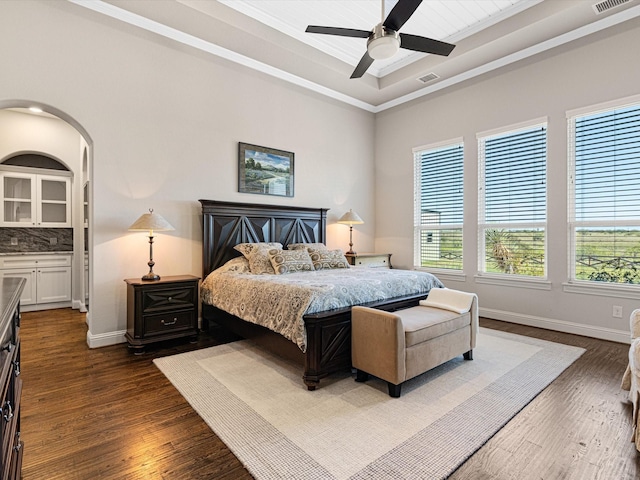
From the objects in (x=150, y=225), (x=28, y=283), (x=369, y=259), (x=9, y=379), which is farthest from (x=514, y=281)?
(x=28, y=283)

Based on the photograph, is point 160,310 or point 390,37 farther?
point 160,310

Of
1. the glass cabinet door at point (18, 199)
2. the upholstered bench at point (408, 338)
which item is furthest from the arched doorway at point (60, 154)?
the upholstered bench at point (408, 338)

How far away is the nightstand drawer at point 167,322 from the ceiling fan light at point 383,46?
3.33 metres

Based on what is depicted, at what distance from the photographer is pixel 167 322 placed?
371 centimetres

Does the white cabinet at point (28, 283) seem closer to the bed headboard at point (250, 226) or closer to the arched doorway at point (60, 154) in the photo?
the arched doorway at point (60, 154)

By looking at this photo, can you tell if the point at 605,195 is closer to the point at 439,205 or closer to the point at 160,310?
the point at 439,205

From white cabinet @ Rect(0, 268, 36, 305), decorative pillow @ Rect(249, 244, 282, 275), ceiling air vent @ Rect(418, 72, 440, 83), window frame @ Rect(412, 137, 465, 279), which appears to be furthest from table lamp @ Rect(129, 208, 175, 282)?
ceiling air vent @ Rect(418, 72, 440, 83)

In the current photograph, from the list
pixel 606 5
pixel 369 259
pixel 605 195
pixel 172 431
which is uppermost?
pixel 606 5

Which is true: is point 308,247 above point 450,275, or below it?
above

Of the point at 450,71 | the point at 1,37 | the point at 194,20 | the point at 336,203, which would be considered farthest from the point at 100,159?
the point at 450,71

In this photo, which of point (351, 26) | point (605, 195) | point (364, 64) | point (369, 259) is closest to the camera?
point (364, 64)

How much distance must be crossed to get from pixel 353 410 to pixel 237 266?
2.38 metres

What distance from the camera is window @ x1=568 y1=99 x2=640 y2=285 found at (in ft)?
12.7

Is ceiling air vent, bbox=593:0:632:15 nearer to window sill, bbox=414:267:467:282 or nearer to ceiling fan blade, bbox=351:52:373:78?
ceiling fan blade, bbox=351:52:373:78
